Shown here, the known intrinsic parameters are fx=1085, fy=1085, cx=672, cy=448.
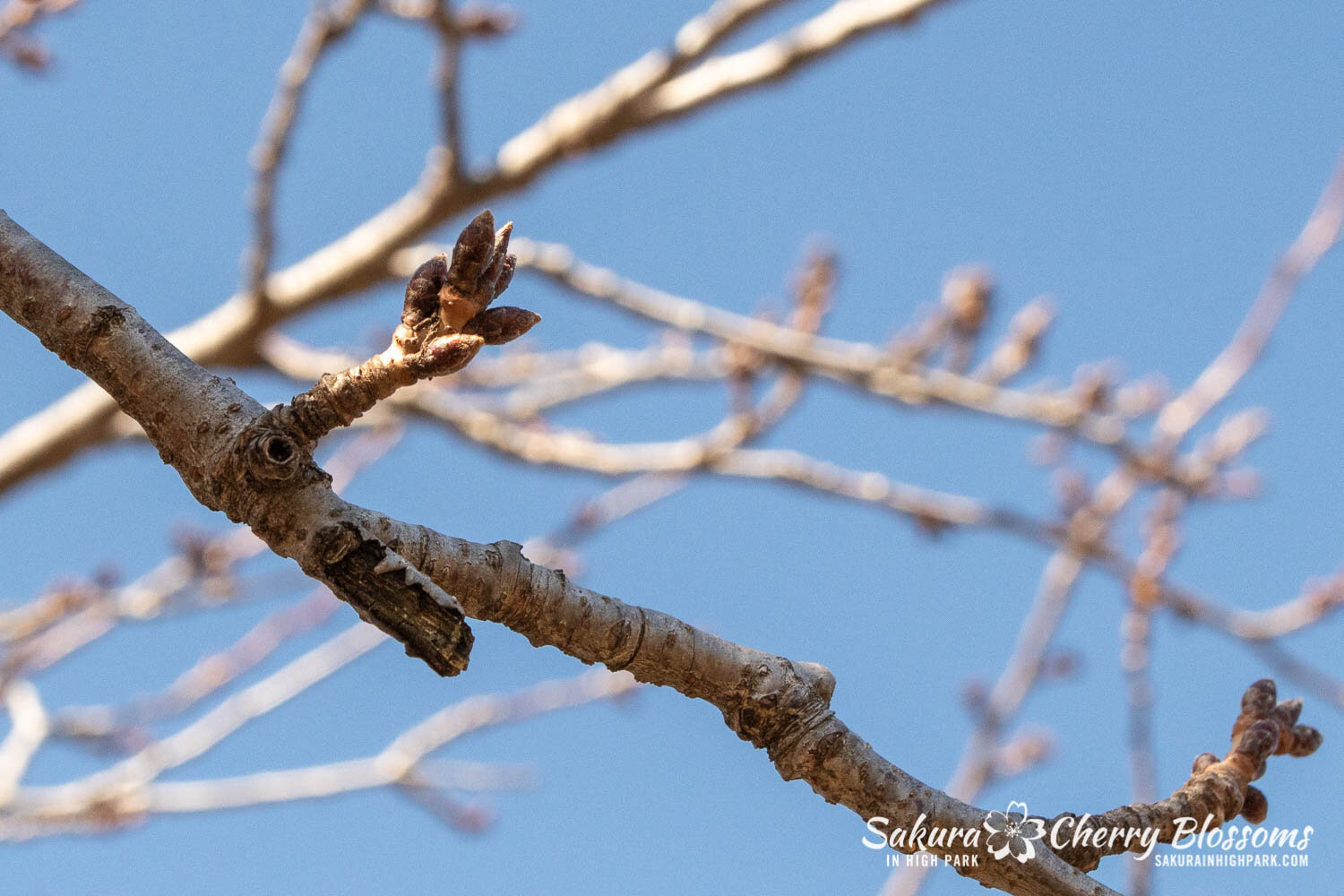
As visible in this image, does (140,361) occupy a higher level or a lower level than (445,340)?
lower

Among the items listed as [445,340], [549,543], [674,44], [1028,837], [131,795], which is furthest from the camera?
[549,543]

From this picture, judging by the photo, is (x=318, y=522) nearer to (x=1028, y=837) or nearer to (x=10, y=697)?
(x=1028, y=837)

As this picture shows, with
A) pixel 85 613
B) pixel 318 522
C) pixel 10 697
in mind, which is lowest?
pixel 318 522

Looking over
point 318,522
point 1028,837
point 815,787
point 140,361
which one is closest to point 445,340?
point 318,522

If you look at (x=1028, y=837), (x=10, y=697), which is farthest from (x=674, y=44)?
(x=10, y=697)

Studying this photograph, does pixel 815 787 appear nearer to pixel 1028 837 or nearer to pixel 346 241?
pixel 1028 837

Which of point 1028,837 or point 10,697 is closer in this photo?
point 1028,837

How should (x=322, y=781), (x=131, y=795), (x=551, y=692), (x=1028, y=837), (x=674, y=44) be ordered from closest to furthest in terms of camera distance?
(x=1028, y=837) → (x=674, y=44) → (x=131, y=795) → (x=322, y=781) → (x=551, y=692)
